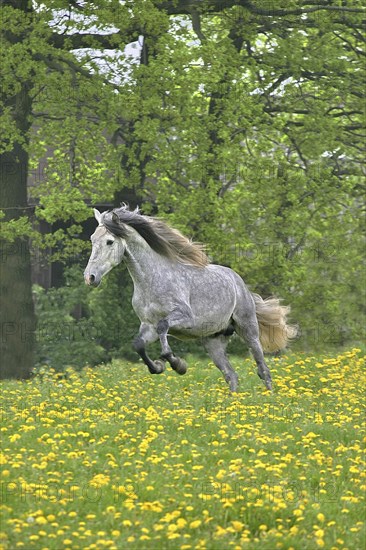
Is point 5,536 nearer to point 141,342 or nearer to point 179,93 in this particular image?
point 141,342

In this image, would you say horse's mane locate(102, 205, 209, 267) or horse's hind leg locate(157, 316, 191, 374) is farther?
horse's mane locate(102, 205, 209, 267)

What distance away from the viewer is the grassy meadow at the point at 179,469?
390 inches

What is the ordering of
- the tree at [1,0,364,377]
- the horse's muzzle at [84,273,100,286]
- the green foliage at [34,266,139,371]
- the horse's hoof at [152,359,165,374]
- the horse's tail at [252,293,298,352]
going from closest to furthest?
the horse's muzzle at [84,273,100,286]
the horse's hoof at [152,359,165,374]
the horse's tail at [252,293,298,352]
the tree at [1,0,364,377]
the green foliage at [34,266,139,371]

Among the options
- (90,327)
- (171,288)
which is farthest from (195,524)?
(90,327)

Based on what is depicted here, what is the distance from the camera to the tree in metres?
23.2

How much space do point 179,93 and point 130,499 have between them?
1378cm

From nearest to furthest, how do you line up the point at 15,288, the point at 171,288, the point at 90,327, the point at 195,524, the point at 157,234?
the point at 195,524 → the point at 171,288 → the point at 157,234 → the point at 15,288 → the point at 90,327

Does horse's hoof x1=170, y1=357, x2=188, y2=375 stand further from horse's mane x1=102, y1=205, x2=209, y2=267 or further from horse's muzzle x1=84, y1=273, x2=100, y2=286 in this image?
horse's mane x1=102, y1=205, x2=209, y2=267

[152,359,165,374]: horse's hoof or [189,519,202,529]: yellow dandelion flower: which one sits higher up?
[152,359,165,374]: horse's hoof

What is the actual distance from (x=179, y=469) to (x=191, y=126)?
44.1ft

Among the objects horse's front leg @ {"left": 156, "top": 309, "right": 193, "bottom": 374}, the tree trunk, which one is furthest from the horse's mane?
the tree trunk

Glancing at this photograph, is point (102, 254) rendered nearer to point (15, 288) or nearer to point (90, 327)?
point (15, 288)

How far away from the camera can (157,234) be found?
1505 centimetres

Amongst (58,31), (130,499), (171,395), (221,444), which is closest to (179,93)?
(58,31)
